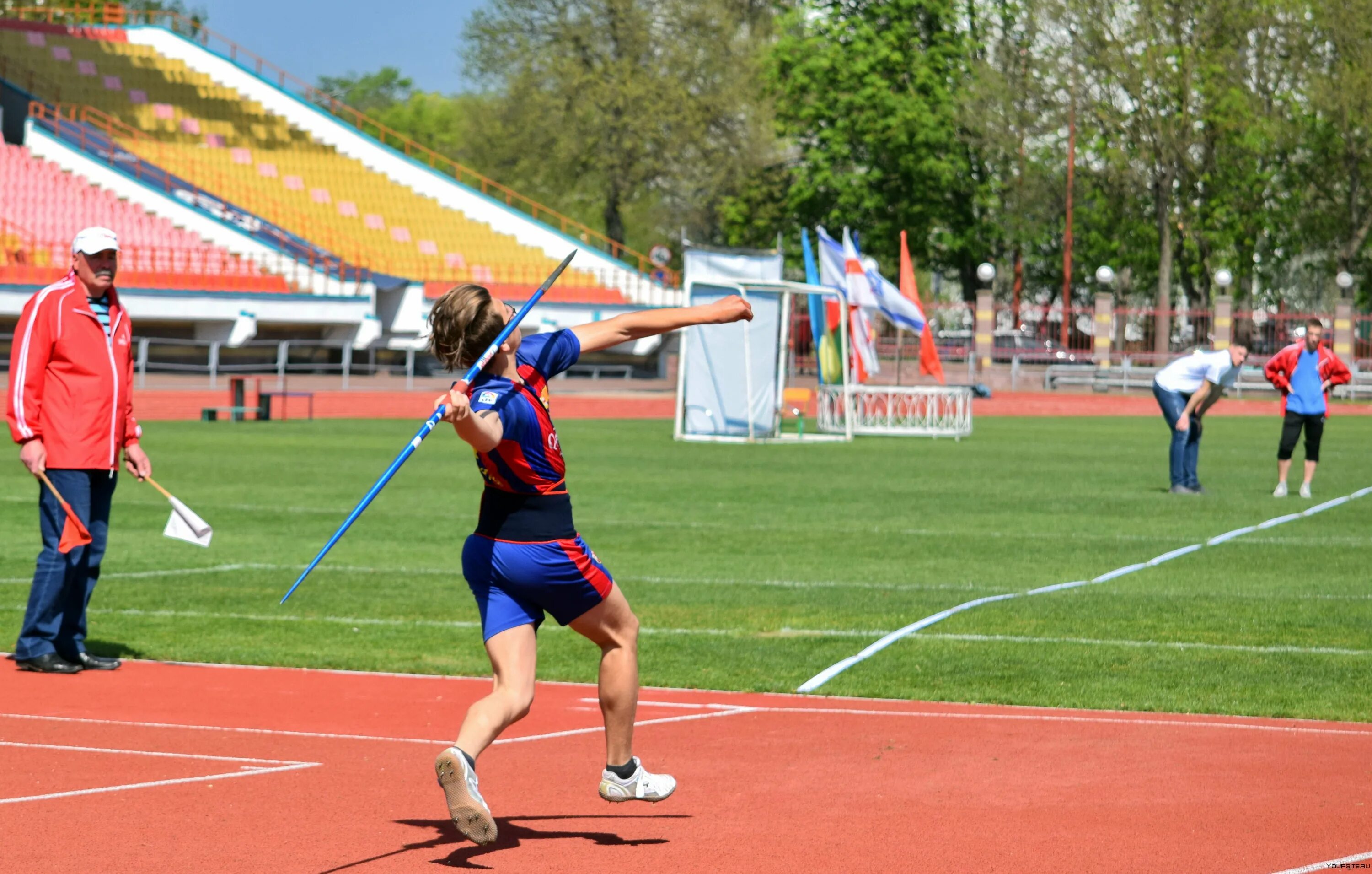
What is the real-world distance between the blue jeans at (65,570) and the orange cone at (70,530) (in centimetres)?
2

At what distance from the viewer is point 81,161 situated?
51.1 meters

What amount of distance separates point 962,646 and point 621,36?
5836cm

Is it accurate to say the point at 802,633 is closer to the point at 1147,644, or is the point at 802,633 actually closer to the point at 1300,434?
the point at 1147,644

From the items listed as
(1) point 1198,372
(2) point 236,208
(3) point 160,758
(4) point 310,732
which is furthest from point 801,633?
(2) point 236,208

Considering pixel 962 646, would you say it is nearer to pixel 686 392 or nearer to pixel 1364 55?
pixel 686 392

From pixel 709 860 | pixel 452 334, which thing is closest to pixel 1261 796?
pixel 709 860

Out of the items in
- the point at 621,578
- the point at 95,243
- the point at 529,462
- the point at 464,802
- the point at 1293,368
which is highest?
the point at 95,243

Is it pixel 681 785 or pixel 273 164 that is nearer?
pixel 681 785

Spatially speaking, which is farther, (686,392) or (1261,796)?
(686,392)

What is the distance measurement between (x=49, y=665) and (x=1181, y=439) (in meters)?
14.5

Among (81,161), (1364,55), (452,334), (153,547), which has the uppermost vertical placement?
(1364,55)

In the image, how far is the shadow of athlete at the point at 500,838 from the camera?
5.60 meters

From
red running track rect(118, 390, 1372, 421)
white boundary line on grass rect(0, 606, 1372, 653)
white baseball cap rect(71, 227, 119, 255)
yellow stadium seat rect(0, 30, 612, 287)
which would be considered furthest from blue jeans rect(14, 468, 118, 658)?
yellow stadium seat rect(0, 30, 612, 287)

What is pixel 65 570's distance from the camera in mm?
9070
